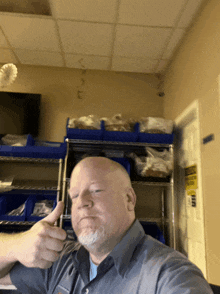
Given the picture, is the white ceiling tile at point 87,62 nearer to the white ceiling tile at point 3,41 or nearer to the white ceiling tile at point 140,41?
the white ceiling tile at point 140,41

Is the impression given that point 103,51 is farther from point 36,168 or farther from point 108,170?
point 108,170

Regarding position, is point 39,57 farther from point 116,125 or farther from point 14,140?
point 116,125

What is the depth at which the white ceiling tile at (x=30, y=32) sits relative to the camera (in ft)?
6.59

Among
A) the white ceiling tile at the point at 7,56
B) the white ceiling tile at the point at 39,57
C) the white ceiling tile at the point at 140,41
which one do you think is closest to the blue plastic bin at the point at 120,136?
the white ceiling tile at the point at 140,41

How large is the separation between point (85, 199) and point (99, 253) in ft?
0.59

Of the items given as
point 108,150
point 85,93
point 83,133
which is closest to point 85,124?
point 83,133

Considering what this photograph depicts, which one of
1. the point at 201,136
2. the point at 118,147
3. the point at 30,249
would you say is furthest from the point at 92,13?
the point at 30,249

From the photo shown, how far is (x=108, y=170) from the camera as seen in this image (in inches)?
30.2

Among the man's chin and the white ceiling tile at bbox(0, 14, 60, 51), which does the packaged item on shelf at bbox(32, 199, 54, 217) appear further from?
the white ceiling tile at bbox(0, 14, 60, 51)

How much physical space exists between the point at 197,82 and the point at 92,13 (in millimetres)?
1072

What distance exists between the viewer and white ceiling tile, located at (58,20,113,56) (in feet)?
6.70

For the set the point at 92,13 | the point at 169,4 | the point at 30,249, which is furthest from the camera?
the point at 92,13

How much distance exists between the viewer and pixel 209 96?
5.17 ft

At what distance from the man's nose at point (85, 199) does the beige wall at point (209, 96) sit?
1034mm
